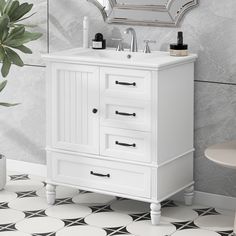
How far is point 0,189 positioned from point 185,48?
1.49 metres

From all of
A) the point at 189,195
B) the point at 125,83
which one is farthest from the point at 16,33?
the point at 189,195

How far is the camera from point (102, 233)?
4176 millimetres

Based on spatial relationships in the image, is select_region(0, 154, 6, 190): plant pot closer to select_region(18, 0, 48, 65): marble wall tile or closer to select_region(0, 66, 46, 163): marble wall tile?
select_region(0, 66, 46, 163): marble wall tile

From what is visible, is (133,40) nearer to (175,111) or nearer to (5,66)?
(175,111)

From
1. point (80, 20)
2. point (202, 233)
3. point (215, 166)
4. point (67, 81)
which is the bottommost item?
point (202, 233)

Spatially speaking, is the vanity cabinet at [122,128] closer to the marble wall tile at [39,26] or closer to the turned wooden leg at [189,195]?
the turned wooden leg at [189,195]

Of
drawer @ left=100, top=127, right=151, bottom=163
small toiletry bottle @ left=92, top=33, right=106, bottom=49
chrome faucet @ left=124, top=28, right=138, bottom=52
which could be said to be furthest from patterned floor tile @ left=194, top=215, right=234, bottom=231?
small toiletry bottle @ left=92, top=33, right=106, bottom=49

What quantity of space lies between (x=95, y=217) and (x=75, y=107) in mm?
639

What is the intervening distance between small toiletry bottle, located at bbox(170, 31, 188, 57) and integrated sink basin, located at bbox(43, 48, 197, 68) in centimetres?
4

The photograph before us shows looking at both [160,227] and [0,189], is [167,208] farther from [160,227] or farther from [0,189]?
[0,189]

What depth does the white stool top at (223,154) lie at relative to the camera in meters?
3.95

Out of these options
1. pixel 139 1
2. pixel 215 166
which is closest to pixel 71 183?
pixel 215 166

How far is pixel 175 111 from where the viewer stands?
4.37 metres

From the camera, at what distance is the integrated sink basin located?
13.8 feet
